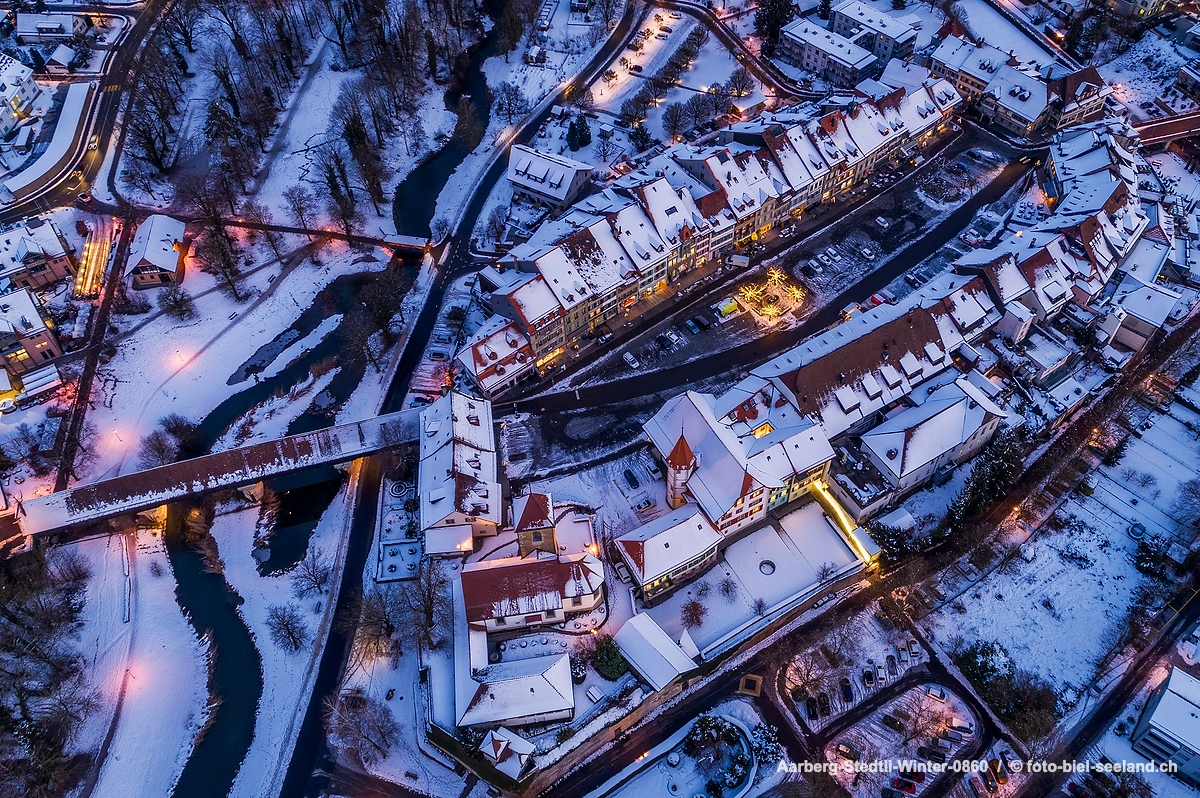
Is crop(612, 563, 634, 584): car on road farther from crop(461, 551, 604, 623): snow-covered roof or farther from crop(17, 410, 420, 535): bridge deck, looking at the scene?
crop(17, 410, 420, 535): bridge deck

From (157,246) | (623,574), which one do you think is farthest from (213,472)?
(623,574)

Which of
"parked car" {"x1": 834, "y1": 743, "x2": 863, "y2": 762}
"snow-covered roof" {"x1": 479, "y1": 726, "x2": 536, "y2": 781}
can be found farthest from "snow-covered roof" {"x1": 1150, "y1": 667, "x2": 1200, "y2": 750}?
"snow-covered roof" {"x1": 479, "y1": 726, "x2": 536, "y2": 781}

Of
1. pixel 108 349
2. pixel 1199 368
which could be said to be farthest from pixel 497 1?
pixel 1199 368

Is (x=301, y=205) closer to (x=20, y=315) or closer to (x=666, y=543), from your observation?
(x=20, y=315)

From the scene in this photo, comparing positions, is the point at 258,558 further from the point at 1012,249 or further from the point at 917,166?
the point at 917,166

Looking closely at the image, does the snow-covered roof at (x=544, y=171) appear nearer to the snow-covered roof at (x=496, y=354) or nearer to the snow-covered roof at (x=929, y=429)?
the snow-covered roof at (x=496, y=354)

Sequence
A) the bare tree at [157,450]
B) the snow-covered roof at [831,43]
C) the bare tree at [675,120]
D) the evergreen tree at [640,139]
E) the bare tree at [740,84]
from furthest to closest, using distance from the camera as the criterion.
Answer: the bare tree at [740,84] → the snow-covered roof at [831,43] → the bare tree at [675,120] → the evergreen tree at [640,139] → the bare tree at [157,450]

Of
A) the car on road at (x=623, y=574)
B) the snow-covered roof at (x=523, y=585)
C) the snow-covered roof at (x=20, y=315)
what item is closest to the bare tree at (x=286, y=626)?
the snow-covered roof at (x=523, y=585)
